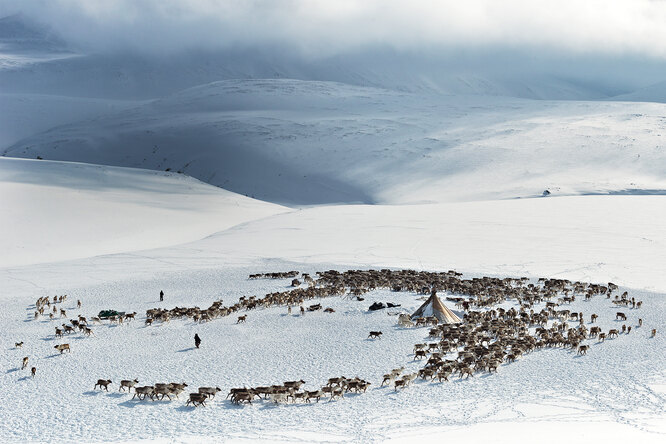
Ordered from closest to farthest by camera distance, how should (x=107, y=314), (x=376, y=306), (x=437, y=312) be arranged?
1. (x=437, y=312)
2. (x=107, y=314)
3. (x=376, y=306)

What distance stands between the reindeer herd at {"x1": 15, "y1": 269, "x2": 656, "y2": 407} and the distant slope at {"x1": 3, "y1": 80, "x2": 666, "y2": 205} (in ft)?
129

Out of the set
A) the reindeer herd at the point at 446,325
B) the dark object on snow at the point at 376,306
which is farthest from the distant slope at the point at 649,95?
the dark object on snow at the point at 376,306

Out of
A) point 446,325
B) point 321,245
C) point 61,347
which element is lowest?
point 61,347

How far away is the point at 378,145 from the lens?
92375 millimetres

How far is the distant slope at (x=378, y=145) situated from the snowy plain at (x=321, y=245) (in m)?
0.47

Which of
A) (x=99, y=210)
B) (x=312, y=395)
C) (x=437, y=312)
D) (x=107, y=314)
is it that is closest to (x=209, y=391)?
(x=312, y=395)

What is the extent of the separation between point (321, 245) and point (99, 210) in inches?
766

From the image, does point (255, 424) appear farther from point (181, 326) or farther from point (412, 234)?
point (412, 234)

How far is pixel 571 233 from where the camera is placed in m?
47.5

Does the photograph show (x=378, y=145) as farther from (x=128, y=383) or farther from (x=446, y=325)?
(x=128, y=383)

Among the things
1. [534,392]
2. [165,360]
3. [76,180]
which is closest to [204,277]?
[165,360]

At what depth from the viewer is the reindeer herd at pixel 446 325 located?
57.7 ft

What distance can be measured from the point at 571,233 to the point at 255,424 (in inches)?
1454

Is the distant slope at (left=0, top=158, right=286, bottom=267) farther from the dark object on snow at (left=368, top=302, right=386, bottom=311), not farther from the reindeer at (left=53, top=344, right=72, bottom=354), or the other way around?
the dark object on snow at (left=368, top=302, right=386, bottom=311)
